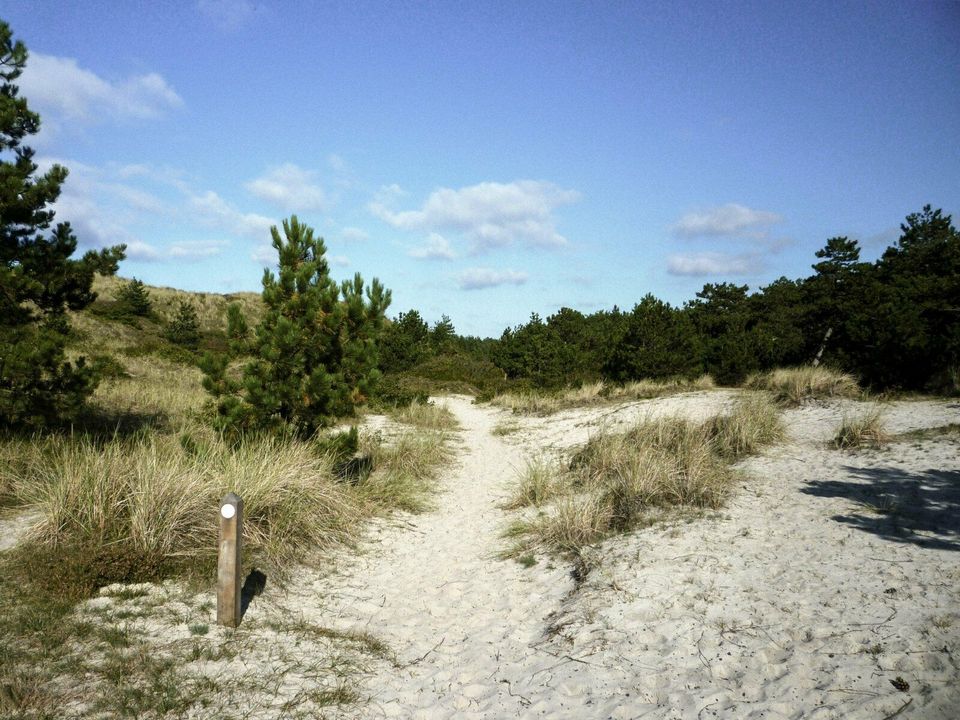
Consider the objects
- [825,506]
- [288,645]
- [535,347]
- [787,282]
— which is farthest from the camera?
[787,282]

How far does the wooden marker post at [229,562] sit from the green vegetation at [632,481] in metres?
2.96

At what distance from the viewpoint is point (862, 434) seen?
820 cm

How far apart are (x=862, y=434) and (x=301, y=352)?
8.70 meters

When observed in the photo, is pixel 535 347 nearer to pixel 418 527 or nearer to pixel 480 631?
pixel 418 527

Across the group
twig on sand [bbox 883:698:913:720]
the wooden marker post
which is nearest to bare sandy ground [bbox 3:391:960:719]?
twig on sand [bbox 883:698:913:720]

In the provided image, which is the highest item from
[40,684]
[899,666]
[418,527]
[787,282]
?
[787,282]

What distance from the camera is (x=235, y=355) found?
7.17 metres

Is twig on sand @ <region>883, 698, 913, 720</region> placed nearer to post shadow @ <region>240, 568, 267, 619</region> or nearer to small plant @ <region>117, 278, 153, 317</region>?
post shadow @ <region>240, 568, 267, 619</region>

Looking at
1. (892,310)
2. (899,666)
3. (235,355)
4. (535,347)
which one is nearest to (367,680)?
(899,666)

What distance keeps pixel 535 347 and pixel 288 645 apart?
24033 millimetres

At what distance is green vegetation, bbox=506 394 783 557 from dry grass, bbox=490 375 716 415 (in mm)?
7279

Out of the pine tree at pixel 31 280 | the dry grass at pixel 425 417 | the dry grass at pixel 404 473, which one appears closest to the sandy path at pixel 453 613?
the dry grass at pixel 404 473

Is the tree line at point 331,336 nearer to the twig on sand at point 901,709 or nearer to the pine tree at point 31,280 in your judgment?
the pine tree at point 31,280

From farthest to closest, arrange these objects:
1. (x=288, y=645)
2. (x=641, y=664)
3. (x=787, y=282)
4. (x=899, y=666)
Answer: (x=787, y=282)
(x=288, y=645)
(x=641, y=664)
(x=899, y=666)
